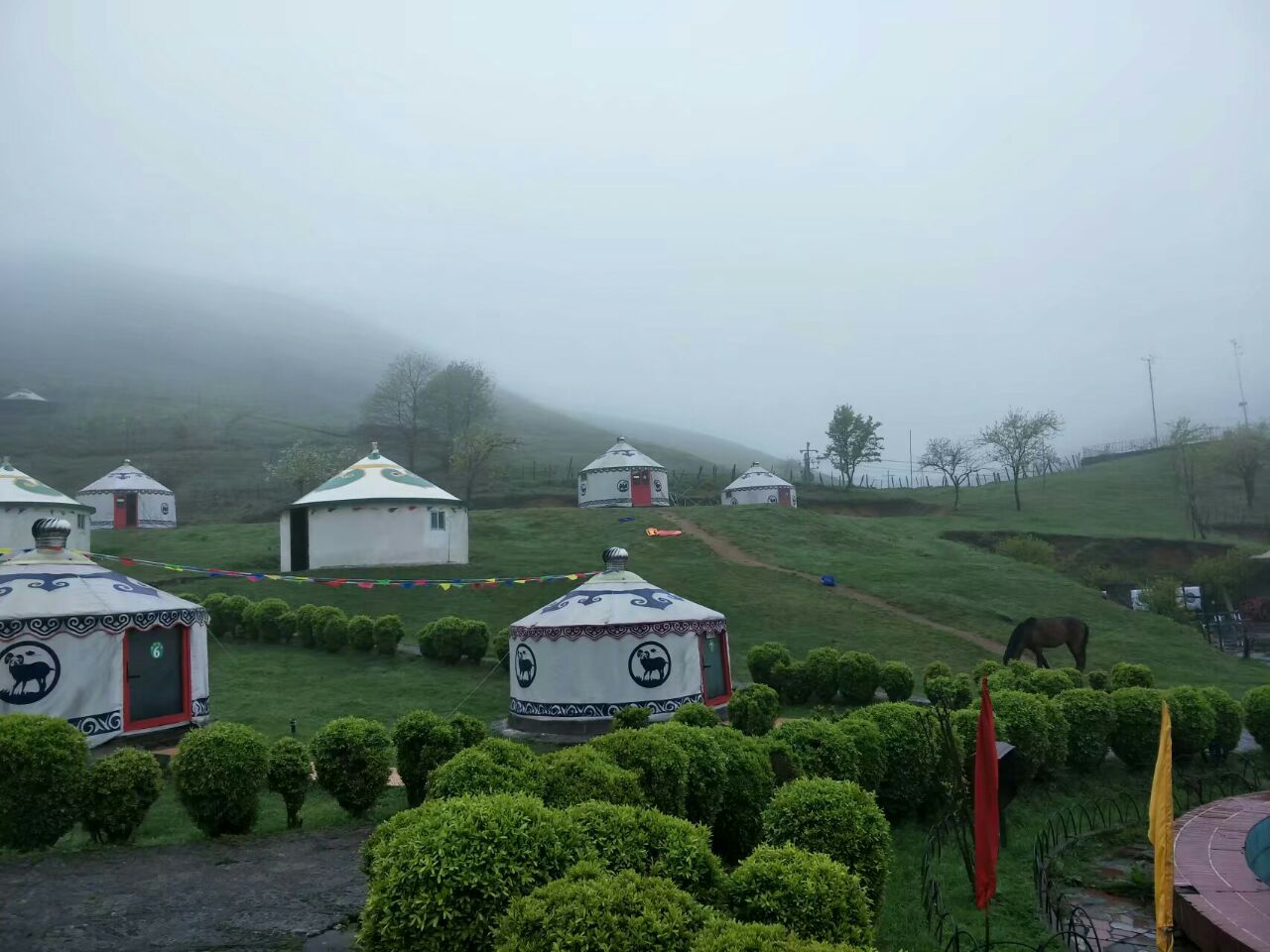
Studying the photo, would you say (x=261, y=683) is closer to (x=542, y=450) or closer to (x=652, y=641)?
(x=652, y=641)

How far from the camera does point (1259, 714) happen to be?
520 inches

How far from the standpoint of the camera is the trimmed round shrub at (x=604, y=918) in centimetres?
375

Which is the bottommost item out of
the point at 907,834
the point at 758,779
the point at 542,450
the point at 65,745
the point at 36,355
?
the point at 907,834

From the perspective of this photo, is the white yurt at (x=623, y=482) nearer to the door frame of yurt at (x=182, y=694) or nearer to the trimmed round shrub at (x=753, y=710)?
the door frame of yurt at (x=182, y=694)

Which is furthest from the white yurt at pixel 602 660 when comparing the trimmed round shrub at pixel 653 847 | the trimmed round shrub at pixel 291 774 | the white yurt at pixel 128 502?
the white yurt at pixel 128 502

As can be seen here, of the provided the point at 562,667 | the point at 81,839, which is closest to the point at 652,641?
the point at 562,667

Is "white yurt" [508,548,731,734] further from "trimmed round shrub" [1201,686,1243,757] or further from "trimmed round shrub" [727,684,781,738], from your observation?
"trimmed round shrub" [1201,686,1243,757]

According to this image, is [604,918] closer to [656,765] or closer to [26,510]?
[656,765]

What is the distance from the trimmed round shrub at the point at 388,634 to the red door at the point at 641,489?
967 inches

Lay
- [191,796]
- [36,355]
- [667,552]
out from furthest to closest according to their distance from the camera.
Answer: [36,355] < [667,552] < [191,796]

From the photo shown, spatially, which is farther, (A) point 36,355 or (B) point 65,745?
(A) point 36,355

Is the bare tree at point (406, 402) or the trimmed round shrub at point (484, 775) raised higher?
the bare tree at point (406, 402)

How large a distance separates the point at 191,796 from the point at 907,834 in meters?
6.86

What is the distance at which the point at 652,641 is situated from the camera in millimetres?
14305
